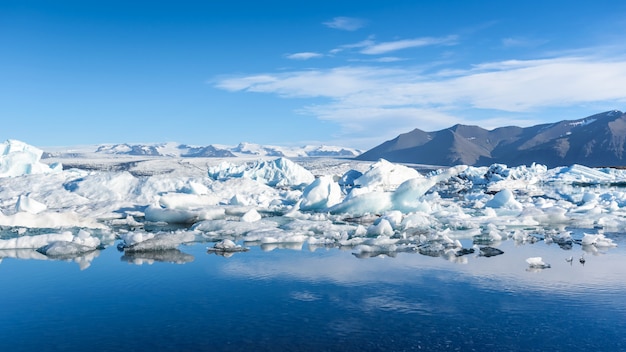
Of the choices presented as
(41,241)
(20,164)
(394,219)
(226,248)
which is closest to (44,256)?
(41,241)

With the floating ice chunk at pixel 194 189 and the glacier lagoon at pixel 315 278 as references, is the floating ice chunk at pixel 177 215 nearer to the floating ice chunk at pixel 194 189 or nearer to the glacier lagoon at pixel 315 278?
the glacier lagoon at pixel 315 278

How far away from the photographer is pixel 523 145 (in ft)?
511

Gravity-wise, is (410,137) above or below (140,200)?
above

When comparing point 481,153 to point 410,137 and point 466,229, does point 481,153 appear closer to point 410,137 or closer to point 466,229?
point 410,137

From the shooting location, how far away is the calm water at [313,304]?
5.36m

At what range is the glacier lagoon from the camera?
553cm

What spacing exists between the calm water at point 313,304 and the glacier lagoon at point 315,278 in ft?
0.09

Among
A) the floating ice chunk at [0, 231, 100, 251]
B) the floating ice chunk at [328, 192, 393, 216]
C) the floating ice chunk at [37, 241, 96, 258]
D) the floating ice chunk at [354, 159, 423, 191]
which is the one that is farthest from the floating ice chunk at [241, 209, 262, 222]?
the floating ice chunk at [354, 159, 423, 191]

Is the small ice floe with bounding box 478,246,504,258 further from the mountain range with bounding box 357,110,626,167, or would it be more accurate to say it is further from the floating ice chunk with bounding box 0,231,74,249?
the mountain range with bounding box 357,110,626,167

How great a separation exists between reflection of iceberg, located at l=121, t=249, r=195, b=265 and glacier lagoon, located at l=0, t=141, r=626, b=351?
0.17 feet

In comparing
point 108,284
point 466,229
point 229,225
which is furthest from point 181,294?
point 466,229

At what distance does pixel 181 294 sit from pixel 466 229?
7551 millimetres

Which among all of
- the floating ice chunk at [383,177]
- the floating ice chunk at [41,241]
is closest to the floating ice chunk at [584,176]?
the floating ice chunk at [383,177]

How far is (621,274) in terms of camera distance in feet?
26.5
